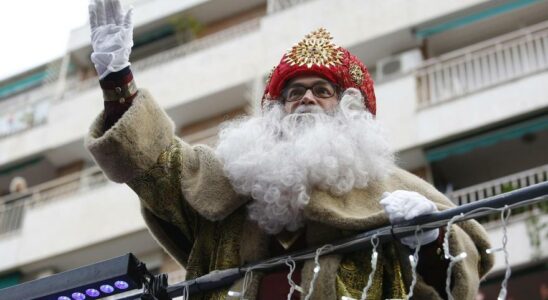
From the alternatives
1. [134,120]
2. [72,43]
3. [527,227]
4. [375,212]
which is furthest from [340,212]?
[72,43]

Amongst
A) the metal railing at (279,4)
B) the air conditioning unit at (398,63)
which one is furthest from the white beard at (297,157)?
the metal railing at (279,4)

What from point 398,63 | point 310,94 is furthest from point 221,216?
point 398,63

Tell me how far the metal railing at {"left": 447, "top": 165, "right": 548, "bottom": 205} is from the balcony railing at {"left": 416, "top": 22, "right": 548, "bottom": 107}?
1.27m

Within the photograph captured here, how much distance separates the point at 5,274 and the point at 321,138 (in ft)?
42.8

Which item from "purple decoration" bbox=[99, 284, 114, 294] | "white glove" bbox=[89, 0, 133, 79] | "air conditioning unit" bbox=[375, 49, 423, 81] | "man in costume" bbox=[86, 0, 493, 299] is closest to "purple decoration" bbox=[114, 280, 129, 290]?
"purple decoration" bbox=[99, 284, 114, 294]

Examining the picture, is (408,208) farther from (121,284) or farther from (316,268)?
(121,284)

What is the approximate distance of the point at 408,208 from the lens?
411 cm

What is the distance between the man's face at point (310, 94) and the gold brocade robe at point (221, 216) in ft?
1.42

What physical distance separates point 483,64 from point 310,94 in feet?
33.3

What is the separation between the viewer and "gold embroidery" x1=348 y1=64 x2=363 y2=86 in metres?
5.02

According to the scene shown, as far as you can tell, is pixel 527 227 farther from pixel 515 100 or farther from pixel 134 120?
pixel 134 120

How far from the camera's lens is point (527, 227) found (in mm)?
12359

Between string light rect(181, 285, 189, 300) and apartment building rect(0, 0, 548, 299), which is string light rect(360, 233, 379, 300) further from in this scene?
apartment building rect(0, 0, 548, 299)

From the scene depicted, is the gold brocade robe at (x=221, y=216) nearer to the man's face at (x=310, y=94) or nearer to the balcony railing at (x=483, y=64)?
the man's face at (x=310, y=94)
